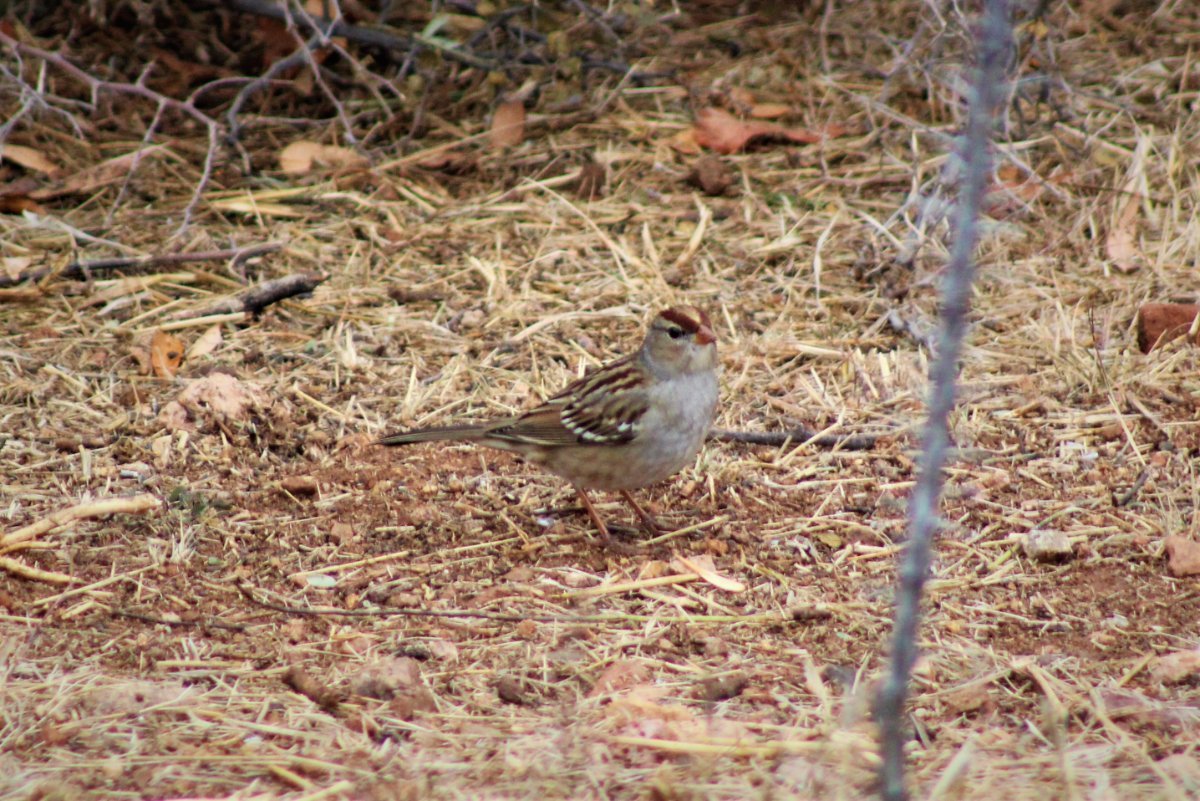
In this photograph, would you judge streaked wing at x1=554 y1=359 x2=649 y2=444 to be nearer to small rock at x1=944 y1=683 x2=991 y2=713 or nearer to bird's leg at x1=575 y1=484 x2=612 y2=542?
bird's leg at x1=575 y1=484 x2=612 y2=542

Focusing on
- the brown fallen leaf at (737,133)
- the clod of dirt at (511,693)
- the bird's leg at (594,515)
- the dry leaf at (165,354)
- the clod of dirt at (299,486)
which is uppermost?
the brown fallen leaf at (737,133)

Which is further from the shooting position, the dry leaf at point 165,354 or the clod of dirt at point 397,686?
the dry leaf at point 165,354

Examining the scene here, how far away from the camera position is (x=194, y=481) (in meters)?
4.67

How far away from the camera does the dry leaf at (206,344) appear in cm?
545

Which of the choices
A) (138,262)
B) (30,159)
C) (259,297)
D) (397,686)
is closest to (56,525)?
(397,686)

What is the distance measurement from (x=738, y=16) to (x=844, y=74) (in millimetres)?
950

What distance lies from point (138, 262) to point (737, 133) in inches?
114

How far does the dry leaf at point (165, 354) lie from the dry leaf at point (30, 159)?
161 centimetres

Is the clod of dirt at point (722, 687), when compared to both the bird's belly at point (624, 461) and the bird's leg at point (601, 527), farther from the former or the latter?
the bird's belly at point (624, 461)

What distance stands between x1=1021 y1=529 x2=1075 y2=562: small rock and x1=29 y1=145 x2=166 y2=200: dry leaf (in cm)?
421

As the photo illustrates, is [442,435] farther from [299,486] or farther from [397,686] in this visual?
[397,686]

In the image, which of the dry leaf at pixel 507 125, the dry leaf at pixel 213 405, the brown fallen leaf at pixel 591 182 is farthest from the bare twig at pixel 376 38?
the dry leaf at pixel 213 405

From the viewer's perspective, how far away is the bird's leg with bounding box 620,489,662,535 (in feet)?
15.3

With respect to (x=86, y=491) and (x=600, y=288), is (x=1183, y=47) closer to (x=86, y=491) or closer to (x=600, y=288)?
(x=600, y=288)
